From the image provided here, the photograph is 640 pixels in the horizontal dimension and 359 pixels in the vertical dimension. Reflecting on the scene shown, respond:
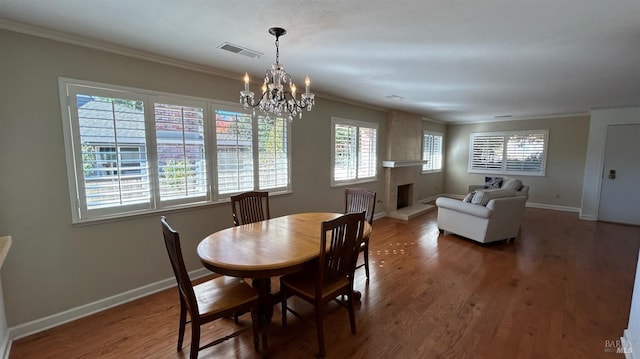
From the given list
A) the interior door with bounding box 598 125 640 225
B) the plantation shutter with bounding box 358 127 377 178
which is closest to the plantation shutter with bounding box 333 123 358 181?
the plantation shutter with bounding box 358 127 377 178

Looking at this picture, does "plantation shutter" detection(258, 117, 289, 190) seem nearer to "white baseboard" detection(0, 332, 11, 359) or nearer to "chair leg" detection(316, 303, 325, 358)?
"chair leg" detection(316, 303, 325, 358)

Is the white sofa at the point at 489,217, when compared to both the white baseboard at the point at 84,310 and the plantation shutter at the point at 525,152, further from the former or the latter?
the white baseboard at the point at 84,310

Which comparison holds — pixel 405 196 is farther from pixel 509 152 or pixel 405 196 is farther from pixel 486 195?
pixel 509 152

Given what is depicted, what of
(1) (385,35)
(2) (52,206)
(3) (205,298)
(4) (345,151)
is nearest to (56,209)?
(2) (52,206)

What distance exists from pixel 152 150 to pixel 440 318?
3164 millimetres

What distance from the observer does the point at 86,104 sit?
2.33m

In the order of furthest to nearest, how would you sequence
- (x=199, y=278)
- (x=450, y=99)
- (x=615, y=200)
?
(x=615, y=200), (x=450, y=99), (x=199, y=278)

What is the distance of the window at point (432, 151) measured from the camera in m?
7.73

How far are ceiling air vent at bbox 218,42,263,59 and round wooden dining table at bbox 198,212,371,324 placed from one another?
1.66m

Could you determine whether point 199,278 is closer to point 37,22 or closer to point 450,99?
point 37,22

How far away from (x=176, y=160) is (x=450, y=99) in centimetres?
444

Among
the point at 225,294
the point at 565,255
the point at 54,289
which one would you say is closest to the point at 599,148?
the point at 565,255

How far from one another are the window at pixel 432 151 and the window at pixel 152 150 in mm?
5473

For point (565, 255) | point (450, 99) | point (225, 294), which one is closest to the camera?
point (225, 294)
